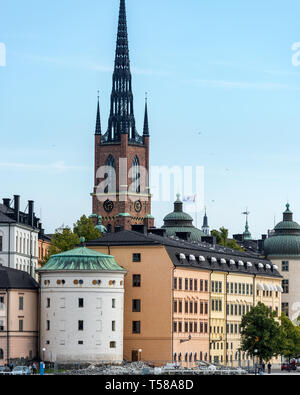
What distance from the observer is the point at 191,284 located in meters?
163

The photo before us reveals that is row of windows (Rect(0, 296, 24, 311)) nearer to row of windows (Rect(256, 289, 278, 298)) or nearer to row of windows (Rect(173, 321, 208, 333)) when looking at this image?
row of windows (Rect(173, 321, 208, 333))

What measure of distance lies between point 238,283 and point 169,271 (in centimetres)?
2719

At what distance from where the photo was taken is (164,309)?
509ft

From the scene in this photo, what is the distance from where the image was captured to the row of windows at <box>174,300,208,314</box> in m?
157

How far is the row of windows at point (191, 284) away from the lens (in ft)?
517

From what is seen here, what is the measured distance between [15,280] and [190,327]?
73.1 feet

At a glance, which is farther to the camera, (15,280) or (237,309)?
(237,309)

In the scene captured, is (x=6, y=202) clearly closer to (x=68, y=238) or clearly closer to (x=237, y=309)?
(x=68, y=238)

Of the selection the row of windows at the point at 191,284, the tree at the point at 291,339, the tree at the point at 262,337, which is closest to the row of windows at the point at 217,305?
the row of windows at the point at 191,284

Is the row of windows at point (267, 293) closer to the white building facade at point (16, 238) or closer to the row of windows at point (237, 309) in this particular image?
the row of windows at point (237, 309)

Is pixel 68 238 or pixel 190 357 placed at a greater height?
pixel 68 238

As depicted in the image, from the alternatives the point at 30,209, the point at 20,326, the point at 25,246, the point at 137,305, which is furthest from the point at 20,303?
the point at 30,209
